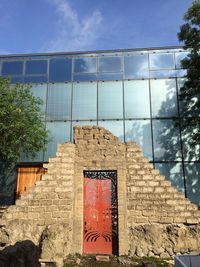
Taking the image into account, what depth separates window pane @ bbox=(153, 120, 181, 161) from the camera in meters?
18.7

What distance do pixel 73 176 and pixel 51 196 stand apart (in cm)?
108

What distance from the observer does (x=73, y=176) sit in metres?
11.5

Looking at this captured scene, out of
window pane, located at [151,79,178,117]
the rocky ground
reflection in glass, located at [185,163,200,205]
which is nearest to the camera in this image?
the rocky ground

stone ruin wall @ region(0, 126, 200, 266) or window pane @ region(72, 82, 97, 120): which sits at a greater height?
window pane @ region(72, 82, 97, 120)

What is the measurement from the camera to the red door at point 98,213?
11.1 meters

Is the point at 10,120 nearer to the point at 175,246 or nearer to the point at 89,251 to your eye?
the point at 89,251

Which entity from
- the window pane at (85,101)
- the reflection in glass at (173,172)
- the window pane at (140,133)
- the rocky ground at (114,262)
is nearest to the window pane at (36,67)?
the window pane at (85,101)

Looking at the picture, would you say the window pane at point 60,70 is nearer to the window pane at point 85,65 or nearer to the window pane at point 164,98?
the window pane at point 85,65

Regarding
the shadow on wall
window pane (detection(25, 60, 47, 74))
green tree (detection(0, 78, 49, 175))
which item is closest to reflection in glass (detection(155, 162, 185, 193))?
green tree (detection(0, 78, 49, 175))

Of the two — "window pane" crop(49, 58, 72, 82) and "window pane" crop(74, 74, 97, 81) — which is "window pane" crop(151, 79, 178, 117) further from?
"window pane" crop(49, 58, 72, 82)

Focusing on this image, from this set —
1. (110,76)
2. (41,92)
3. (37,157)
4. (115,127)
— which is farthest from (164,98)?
(37,157)

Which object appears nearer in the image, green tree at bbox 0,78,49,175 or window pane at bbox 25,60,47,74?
green tree at bbox 0,78,49,175

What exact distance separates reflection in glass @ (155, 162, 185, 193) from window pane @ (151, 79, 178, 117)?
3.24m

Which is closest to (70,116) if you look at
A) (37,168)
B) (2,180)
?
(37,168)
